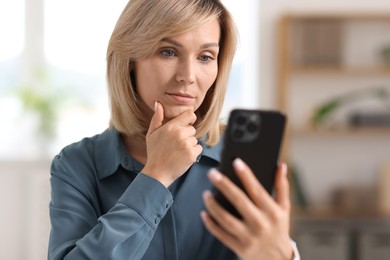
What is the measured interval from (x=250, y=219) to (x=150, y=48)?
0.45 m

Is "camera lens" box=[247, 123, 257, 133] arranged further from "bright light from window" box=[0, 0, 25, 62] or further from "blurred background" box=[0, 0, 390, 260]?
"bright light from window" box=[0, 0, 25, 62]

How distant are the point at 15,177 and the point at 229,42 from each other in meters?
3.57

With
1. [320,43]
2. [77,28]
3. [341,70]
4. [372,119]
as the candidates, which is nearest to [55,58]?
[77,28]

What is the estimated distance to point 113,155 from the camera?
1.28 metres

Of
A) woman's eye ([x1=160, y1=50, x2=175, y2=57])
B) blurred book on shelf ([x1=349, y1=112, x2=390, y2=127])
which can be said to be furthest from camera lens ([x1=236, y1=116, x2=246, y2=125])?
blurred book on shelf ([x1=349, y1=112, x2=390, y2=127])

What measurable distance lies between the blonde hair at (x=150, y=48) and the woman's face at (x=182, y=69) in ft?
0.05

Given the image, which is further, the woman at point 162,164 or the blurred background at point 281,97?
the blurred background at point 281,97

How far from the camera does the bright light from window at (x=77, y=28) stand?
179 inches

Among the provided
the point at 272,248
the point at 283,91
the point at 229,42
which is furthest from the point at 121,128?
the point at 283,91

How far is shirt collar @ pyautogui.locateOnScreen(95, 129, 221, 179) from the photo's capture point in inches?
49.7

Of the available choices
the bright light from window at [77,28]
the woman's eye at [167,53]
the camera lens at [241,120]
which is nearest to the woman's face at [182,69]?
the woman's eye at [167,53]

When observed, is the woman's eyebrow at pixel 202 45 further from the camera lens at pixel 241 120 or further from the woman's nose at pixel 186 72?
the camera lens at pixel 241 120

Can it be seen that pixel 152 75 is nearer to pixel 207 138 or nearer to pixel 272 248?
pixel 207 138

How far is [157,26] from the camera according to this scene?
3.64ft
